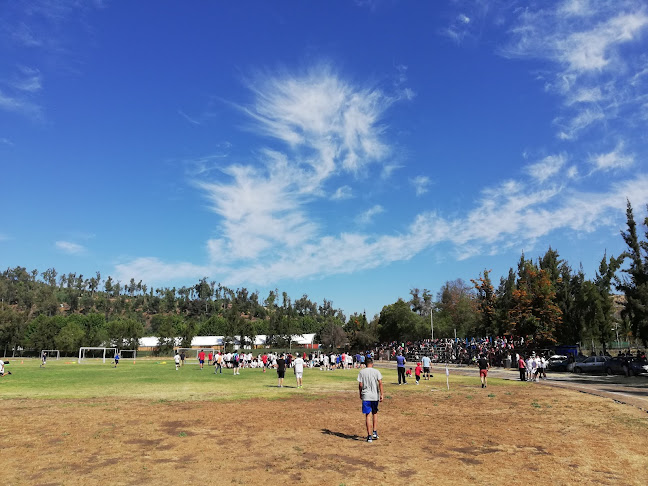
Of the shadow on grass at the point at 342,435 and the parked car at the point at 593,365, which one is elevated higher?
the shadow on grass at the point at 342,435

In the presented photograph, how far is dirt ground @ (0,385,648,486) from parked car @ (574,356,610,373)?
75.2 ft

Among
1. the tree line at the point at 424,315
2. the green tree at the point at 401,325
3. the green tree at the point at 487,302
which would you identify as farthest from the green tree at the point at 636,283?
the green tree at the point at 401,325

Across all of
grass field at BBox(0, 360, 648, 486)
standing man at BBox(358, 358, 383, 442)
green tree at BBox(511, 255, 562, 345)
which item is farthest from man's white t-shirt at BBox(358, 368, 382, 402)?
green tree at BBox(511, 255, 562, 345)

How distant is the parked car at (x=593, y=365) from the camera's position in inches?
1441

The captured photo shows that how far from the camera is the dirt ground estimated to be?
8031 millimetres

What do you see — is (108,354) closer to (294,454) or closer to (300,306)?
(294,454)

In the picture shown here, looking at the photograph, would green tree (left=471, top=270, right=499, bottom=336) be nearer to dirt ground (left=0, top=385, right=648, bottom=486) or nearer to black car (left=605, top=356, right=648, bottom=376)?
black car (left=605, top=356, right=648, bottom=376)

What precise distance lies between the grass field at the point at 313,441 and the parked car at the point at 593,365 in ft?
68.0

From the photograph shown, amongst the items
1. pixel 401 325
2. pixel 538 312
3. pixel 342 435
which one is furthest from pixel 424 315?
pixel 342 435

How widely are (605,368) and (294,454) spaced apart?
118ft

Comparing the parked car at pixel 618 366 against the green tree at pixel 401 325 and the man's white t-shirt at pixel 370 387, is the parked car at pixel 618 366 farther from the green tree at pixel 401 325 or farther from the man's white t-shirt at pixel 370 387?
the green tree at pixel 401 325

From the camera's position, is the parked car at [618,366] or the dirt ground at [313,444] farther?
the parked car at [618,366]

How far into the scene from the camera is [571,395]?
21344 mm

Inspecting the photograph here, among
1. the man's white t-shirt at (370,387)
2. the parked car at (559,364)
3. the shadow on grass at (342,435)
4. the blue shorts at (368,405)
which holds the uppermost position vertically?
the man's white t-shirt at (370,387)
